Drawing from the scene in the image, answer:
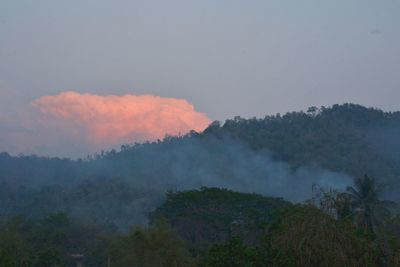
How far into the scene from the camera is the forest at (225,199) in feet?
93.7

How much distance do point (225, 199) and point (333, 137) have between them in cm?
8226

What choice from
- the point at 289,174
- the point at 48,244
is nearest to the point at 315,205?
the point at 48,244

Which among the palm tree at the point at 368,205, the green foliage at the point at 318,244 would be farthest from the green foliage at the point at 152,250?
the palm tree at the point at 368,205

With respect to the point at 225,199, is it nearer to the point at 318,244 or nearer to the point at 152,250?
the point at 152,250

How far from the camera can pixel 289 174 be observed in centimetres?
12988

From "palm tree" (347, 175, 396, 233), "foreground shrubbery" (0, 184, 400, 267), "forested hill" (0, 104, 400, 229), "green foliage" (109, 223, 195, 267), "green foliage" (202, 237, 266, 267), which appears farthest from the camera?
"forested hill" (0, 104, 400, 229)

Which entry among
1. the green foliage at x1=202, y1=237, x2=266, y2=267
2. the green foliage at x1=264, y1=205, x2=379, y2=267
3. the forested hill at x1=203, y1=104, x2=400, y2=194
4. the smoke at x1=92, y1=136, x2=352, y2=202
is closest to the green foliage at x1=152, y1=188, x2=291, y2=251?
the green foliage at x1=264, y1=205, x2=379, y2=267

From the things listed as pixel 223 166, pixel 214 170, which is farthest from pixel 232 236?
pixel 223 166

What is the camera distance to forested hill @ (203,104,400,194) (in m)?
130

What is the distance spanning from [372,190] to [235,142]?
8897cm

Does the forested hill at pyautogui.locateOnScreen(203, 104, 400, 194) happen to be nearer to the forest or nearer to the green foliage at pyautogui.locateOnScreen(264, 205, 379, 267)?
the forest

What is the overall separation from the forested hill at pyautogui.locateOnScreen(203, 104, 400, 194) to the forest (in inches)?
12.5

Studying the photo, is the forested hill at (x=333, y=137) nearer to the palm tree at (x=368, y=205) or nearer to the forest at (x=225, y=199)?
the forest at (x=225, y=199)

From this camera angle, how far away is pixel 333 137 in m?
144
